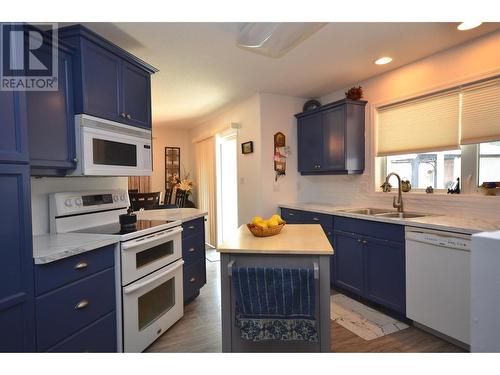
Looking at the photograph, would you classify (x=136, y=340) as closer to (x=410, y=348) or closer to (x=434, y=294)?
(x=410, y=348)

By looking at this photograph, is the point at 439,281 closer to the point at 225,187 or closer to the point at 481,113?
the point at 481,113

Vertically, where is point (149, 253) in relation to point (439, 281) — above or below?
above

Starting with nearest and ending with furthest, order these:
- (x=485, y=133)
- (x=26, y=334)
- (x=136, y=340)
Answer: (x=26, y=334), (x=136, y=340), (x=485, y=133)

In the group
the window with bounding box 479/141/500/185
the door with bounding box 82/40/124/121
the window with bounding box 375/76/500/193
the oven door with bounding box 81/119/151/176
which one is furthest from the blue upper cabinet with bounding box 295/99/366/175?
the door with bounding box 82/40/124/121

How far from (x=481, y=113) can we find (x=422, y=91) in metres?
0.56

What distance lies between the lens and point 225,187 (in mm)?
5133

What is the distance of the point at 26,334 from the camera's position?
Result: 1280 millimetres

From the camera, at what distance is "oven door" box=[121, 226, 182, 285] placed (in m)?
1.82

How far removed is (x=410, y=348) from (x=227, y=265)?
1.56 m

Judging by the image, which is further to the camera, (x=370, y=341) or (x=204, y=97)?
(x=204, y=97)

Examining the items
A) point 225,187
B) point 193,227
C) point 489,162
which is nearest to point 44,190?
point 193,227

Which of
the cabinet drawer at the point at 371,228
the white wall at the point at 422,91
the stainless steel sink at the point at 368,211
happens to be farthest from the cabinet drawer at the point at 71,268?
the white wall at the point at 422,91

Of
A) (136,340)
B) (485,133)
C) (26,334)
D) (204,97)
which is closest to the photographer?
(26,334)
